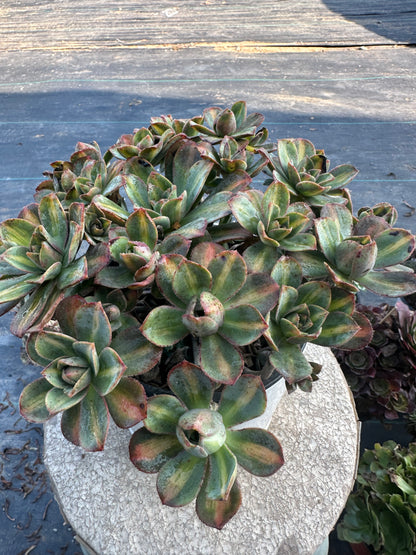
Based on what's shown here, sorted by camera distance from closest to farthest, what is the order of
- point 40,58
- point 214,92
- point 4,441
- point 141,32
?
1. point 4,441
2. point 214,92
3. point 40,58
4. point 141,32

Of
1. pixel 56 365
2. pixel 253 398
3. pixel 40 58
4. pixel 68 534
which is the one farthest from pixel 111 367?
pixel 40 58

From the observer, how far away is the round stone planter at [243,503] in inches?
30.7

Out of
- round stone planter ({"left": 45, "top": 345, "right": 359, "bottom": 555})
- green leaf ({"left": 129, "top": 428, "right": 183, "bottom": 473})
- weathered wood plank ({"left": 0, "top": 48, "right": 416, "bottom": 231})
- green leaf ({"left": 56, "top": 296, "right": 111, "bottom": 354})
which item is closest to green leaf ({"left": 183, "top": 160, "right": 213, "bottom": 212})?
green leaf ({"left": 56, "top": 296, "right": 111, "bottom": 354})

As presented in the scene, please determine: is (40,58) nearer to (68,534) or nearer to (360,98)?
(360,98)

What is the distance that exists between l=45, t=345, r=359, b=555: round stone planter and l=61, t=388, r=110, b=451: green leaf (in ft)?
1.13

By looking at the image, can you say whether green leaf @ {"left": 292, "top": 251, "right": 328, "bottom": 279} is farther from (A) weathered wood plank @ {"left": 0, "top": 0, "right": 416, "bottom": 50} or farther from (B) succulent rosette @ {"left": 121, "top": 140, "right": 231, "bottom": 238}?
(A) weathered wood plank @ {"left": 0, "top": 0, "right": 416, "bottom": 50}

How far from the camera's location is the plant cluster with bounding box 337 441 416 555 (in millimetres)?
1067

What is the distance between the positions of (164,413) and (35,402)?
154 millimetres

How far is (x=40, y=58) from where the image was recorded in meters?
3.27

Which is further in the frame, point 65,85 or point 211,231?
point 65,85

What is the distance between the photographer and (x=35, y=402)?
0.56 meters

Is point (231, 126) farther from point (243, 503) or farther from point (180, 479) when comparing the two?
point (243, 503)

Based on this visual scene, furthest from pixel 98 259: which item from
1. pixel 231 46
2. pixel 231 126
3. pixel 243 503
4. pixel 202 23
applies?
pixel 202 23

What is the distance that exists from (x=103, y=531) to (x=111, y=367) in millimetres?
430
